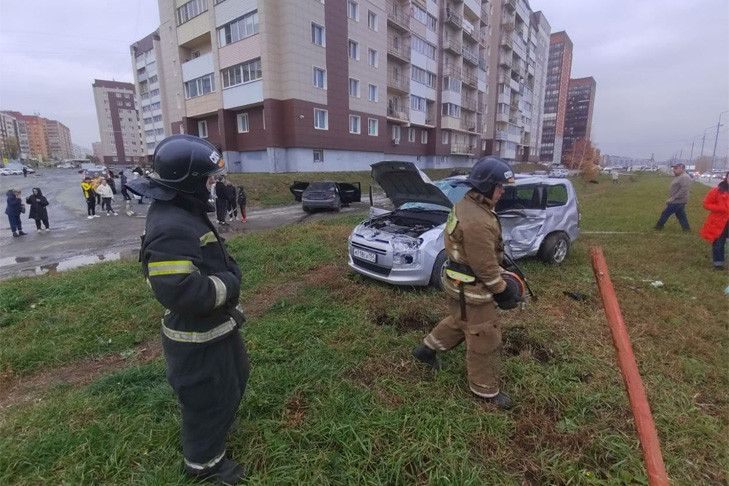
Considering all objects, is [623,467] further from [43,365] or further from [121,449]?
[43,365]

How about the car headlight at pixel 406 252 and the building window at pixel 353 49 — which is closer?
the car headlight at pixel 406 252

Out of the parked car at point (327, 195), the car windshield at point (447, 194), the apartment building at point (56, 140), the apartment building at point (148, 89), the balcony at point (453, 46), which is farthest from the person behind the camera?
the apartment building at point (56, 140)

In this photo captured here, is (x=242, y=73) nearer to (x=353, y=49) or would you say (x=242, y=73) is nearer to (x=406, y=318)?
(x=353, y=49)

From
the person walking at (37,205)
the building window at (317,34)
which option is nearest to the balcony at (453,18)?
the building window at (317,34)

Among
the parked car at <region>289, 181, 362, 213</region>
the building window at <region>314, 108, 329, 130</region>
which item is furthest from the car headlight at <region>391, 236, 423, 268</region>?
the building window at <region>314, 108, 329, 130</region>

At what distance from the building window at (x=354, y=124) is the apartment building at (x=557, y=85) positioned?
72795 mm

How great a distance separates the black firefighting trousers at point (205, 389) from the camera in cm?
178

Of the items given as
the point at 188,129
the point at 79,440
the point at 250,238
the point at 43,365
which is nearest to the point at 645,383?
the point at 79,440

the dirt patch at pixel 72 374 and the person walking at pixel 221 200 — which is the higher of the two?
the person walking at pixel 221 200

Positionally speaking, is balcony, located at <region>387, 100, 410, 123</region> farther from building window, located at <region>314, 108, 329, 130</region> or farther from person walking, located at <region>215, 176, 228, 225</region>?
person walking, located at <region>215, 176, 228, 225</region>

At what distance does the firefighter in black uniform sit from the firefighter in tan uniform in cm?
156

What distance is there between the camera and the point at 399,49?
3047 centimetres

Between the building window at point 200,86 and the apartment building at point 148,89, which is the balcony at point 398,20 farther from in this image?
the apartment building at point 148,89

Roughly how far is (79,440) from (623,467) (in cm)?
346
